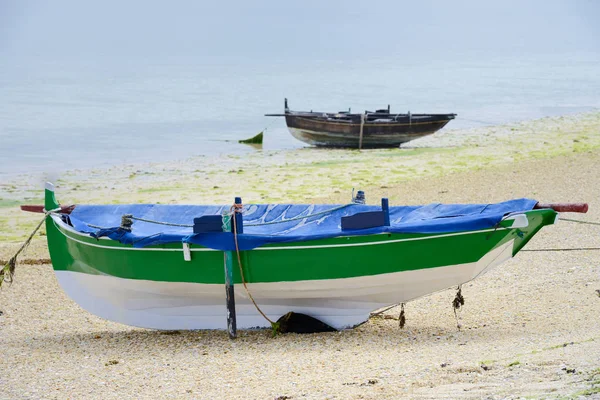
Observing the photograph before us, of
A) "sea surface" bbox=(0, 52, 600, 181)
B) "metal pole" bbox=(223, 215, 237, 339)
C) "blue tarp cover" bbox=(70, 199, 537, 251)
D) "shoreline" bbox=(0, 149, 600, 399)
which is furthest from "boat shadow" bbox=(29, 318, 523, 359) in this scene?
"sea surface" bbox=(0, 52, 600, 181)

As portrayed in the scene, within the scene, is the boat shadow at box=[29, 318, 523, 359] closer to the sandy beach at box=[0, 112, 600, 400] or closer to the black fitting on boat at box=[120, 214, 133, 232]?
the sandy beach at box=[0, 112, 600, 400]

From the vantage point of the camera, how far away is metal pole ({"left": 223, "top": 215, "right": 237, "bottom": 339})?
8258 mm

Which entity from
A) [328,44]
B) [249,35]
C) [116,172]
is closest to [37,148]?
[116,172]

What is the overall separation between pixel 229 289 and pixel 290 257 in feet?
2.41

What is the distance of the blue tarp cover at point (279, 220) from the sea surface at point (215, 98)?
15.1 m

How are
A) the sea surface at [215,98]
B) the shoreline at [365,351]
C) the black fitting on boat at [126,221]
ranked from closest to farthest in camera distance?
the shoreline at [365,351]
the black fitting on boat at [126,221]
the sea surface at [215,98]

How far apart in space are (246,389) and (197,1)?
196 meters

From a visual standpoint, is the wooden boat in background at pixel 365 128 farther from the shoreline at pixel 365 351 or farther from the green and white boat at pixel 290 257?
the green and white boat at pixel 290 257

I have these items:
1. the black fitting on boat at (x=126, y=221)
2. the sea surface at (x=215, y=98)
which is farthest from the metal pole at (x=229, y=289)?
the sea surface at (x=215, y=98)

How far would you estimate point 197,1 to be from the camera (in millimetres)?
195500

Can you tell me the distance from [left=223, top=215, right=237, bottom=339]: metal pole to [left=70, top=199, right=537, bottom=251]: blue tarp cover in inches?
3.8

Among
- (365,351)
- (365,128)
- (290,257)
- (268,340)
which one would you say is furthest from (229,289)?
(365,128)

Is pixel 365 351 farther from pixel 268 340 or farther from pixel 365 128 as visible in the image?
pixel 365 128

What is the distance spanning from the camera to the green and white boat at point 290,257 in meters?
7.95
